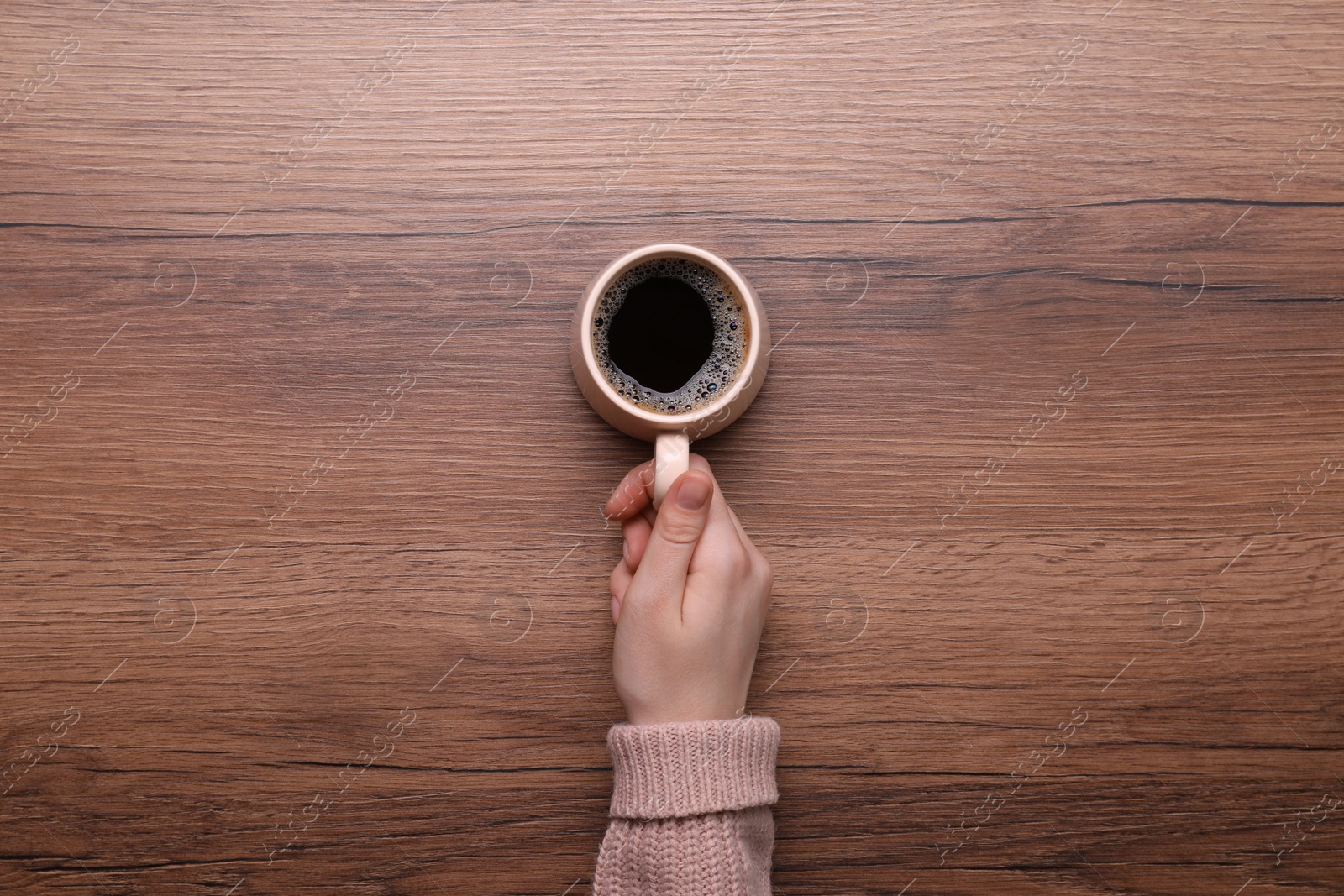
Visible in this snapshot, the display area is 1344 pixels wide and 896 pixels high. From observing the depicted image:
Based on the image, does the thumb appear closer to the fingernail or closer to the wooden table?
the fingernail

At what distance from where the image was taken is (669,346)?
792 mm

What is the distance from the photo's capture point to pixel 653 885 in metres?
0.71

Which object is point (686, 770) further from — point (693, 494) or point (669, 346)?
point (669, 346)

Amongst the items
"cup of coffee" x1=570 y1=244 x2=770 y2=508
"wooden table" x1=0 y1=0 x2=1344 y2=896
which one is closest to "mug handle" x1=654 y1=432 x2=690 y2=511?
"cup of coffee" x1=570 y1=244 x2=770 y2=508

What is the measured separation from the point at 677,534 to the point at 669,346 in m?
0.20

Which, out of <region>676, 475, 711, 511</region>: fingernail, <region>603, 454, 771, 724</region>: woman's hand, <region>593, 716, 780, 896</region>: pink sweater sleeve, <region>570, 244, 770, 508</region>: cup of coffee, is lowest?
<region>593, 716, 780, 896</region>: pink sweater sleeve

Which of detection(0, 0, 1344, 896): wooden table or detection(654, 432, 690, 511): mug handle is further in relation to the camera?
detection(0, 0, 1344, 896): wooden table

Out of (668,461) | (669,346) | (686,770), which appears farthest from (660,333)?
(686,770)

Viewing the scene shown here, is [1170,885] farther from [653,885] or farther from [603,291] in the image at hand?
[603,291]

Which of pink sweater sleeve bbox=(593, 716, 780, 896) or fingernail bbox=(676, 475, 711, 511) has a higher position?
fingernail bbox=(676, 475, 711, 511)

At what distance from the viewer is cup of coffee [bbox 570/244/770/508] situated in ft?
2.45

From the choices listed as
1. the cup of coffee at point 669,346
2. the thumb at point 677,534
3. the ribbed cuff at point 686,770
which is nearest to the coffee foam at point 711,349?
the cup of coffee at point 669,346

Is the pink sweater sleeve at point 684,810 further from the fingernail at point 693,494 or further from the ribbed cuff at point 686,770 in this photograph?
the fingernail at point 693,494

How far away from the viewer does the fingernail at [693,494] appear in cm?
70
